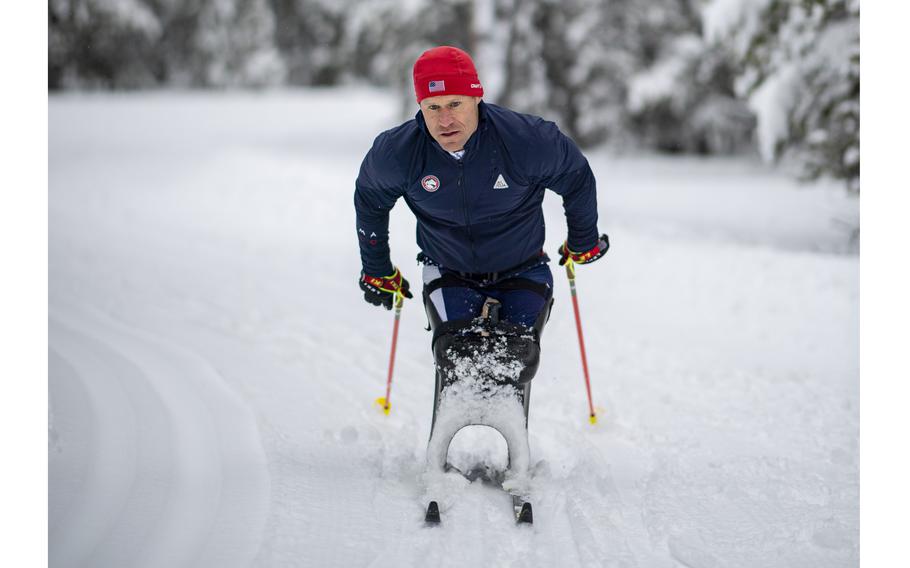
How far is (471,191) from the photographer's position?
3195mm

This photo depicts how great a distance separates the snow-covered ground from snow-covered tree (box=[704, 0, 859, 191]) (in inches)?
46.8

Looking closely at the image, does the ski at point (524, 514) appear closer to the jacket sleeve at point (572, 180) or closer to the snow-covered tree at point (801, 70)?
the jacket sleeve at point (572, 180)

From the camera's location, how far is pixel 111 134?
1984 cm

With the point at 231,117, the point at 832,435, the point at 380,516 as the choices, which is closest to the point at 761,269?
the point at 832,435

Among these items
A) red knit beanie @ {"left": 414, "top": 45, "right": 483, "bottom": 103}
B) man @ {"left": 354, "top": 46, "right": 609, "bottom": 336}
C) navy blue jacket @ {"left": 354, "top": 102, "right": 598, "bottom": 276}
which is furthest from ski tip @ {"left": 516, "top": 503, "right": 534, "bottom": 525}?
red knit beanie @ {"left": 414, "top": 45, "right": 483, "bottom": 103}

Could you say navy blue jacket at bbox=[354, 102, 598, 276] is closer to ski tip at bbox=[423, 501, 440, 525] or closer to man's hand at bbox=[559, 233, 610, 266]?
man's hand at bbox=[559, 233, 610, 266]

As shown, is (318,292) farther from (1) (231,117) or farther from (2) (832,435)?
(1) (231,117)

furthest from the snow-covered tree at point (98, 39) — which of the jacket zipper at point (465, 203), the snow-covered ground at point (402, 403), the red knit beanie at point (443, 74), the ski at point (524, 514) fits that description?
the ski at point (524, 514)

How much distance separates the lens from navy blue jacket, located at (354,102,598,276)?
3.16m

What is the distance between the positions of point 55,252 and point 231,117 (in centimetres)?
1867

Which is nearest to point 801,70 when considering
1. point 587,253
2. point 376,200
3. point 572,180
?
point 587,253

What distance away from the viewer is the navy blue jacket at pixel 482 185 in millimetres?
3162

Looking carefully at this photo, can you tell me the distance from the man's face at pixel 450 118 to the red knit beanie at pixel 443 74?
30 millimetres

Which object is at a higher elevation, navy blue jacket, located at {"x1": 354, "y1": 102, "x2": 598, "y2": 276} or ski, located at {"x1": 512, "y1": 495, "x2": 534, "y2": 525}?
navy blue jacket, located at {"x1": 354, "y1": 102, "x2": 598, "y2": 276}
